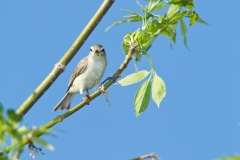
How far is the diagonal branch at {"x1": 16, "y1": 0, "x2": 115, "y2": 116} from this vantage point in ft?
6.85

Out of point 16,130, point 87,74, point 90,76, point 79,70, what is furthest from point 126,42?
point 79,70

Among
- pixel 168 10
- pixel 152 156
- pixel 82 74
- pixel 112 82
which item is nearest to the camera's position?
pixel 152 156

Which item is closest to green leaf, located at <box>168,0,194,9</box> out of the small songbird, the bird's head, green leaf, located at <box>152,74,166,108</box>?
green leaf, located at <box>152,74,166,108</box>

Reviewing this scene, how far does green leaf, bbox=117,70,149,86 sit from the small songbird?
5946 mm

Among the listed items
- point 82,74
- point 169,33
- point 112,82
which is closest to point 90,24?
point 112,82

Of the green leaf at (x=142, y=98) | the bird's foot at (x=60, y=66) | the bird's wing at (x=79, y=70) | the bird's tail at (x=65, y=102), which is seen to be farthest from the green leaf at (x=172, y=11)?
the bird's wing at (x=79, y=70)

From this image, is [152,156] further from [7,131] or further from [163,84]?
[163,84]

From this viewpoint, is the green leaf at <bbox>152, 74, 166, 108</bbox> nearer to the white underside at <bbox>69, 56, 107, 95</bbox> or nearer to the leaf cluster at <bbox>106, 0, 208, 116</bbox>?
the leaf cluster at <bbox>106, 0, 208, 116</bbox>

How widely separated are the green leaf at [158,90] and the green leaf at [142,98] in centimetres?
4

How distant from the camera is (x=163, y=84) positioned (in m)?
3.15

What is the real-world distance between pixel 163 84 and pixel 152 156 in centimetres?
152

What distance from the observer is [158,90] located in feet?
10.1

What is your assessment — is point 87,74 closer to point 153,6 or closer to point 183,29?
point 183,29

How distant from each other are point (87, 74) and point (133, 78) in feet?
21.5
